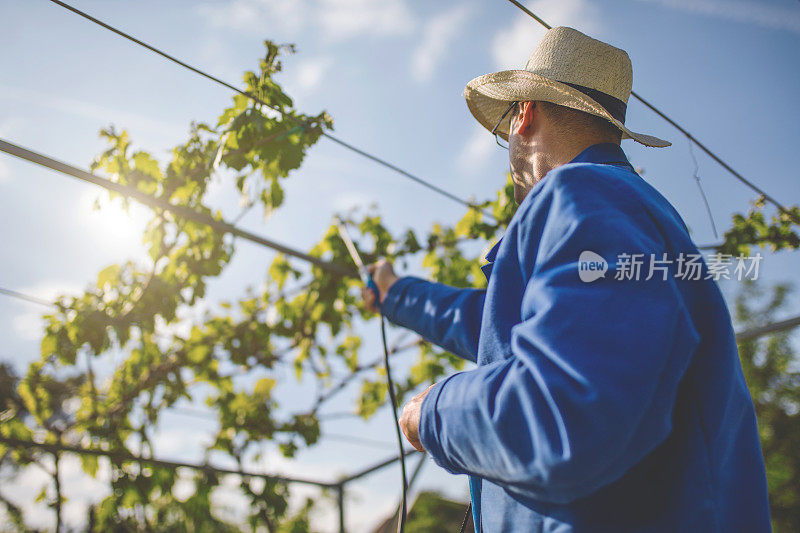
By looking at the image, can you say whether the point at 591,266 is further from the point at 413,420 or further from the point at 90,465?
the point at 90,465

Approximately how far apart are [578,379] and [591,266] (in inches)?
7.0

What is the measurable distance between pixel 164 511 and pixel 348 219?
2731 mm

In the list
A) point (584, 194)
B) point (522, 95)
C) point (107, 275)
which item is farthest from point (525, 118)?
point (107, 275)

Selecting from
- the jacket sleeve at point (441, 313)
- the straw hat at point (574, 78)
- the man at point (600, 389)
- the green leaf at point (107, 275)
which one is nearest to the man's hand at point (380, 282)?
the jacket sleeve at point (441, 313)

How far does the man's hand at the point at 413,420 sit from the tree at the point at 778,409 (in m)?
22.0

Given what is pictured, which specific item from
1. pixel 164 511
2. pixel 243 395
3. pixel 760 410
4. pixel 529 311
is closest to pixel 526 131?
pixel 529 311

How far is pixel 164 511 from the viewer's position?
13.6 feet

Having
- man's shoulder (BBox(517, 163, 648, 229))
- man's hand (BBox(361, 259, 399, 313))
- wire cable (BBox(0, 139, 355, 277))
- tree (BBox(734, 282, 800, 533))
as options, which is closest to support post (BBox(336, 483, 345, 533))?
man's hand (BBox(361, 259, 399, 313))

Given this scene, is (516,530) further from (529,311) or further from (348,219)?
(348,219)

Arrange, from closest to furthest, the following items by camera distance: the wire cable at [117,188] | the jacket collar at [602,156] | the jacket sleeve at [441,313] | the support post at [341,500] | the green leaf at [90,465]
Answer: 1. the jacket collar at [602,156]
2. the wire cable at [117,188]
3. the jacket sleeve at [441,313]
4. the support post at [341,500]
5. the green leaf at [90,465]

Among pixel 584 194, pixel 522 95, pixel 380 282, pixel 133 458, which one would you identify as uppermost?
pixel 522 95

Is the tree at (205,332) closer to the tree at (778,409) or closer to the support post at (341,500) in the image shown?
the support post at (341,500)

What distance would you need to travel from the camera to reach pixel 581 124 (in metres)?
1.35

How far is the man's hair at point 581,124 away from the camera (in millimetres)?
1351
